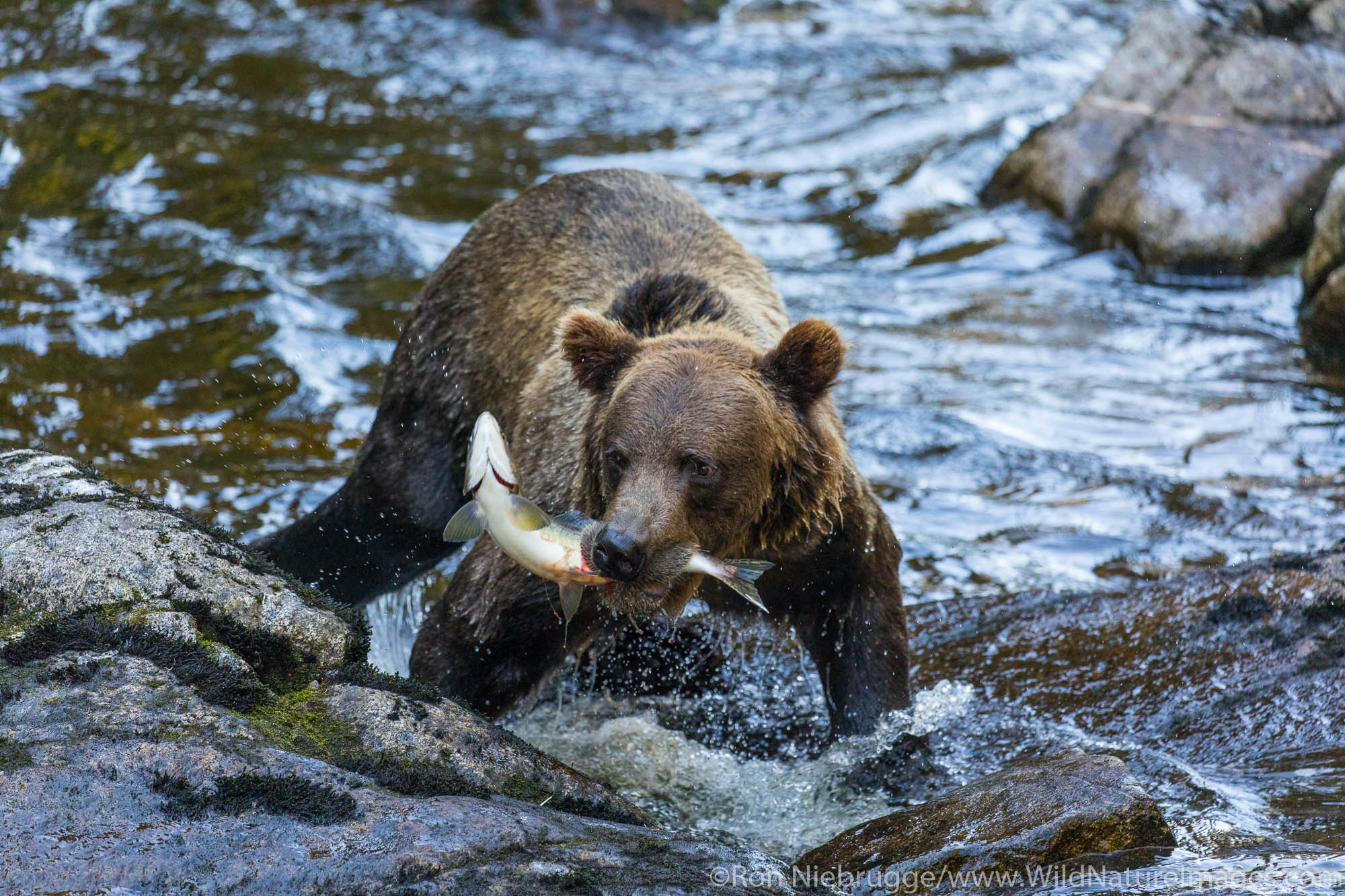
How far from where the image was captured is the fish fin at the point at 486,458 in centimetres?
374

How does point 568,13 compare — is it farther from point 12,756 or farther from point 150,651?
point 12,756

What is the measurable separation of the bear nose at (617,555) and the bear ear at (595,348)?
876 mm

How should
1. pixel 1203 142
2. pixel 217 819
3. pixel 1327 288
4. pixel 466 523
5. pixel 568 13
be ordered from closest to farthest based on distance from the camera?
pixel 217 819
pixel 466 523
pixel 1327 288
pixel 1203 142
pixel 568 13

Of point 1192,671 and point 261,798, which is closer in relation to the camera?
point 261,798

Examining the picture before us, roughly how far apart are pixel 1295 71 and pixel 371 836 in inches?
405

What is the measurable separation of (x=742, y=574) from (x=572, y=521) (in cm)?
53

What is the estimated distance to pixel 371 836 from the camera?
9.30ft

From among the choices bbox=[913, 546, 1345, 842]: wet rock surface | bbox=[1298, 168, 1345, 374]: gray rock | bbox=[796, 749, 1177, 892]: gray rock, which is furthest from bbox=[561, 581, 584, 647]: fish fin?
bbox=[1298, 168, 1345, 374]: gray rock

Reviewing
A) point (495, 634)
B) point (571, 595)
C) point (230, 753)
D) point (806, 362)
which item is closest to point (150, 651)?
point (230, 753)

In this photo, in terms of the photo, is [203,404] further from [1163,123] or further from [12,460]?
[1163,123]

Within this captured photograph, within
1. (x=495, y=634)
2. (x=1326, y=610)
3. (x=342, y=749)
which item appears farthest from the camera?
(x=1326, y=610)

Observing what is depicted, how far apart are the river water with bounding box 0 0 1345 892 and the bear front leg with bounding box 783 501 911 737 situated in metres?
0.14

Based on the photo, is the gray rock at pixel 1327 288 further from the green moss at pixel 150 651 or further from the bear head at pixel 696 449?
the green moss at pixel 150 651

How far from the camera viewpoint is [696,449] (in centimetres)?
408
